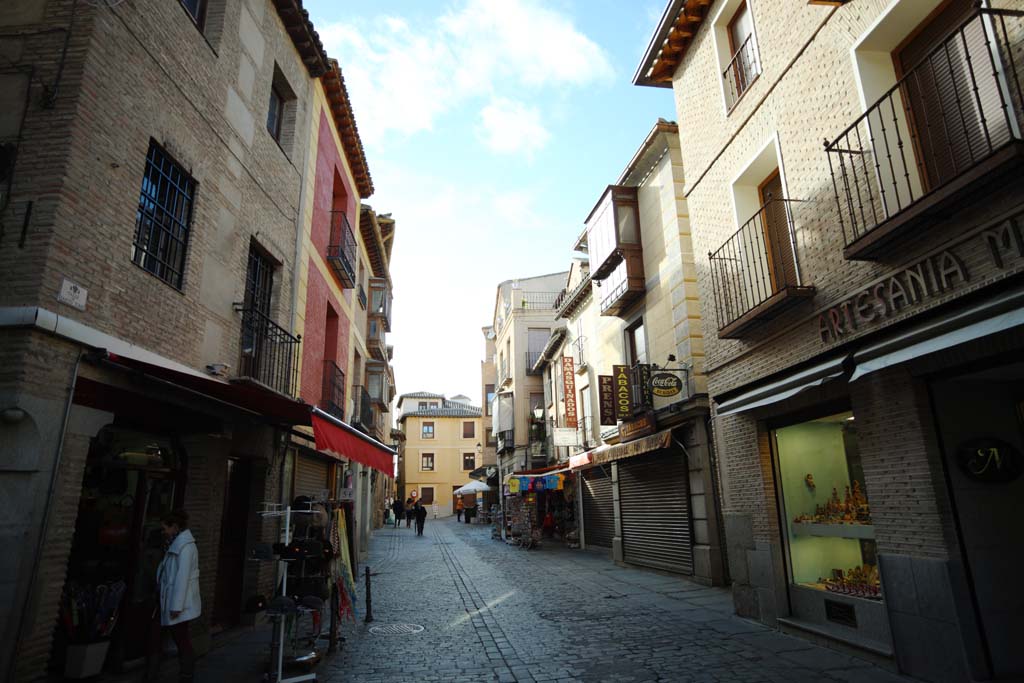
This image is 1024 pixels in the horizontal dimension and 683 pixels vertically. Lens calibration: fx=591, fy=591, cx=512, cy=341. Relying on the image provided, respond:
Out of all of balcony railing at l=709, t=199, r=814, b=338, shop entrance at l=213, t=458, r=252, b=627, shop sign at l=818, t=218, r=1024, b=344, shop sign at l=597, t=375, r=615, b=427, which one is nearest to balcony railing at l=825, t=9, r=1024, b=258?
shop sign at l=818, t=218, r=1024, b=344

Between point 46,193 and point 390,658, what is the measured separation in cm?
594

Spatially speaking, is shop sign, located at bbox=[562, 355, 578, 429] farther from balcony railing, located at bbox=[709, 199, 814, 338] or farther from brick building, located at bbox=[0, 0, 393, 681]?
brick building, located at bbox=[0, 0, 393, 681]

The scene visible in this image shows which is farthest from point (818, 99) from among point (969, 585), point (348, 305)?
point (348, 305)

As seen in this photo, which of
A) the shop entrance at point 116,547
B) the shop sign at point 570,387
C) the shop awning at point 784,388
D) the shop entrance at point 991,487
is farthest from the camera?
the shop sign at point 570,387

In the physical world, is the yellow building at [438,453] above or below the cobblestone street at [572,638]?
above

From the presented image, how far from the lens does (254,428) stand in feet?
29.3

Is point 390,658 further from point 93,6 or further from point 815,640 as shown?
point 93,6

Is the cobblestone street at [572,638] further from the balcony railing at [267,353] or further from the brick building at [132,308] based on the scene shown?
the balcony railing at [267,353]

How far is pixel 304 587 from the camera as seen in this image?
6.71m

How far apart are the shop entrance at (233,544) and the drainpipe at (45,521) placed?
11.0ft

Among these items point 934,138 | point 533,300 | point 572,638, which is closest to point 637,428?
point 572,638

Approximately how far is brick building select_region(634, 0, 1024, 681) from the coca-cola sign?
292cm

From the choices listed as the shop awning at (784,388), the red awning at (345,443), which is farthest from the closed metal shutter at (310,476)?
the shop awning at (784,388)

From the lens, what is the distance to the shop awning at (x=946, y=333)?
431cm
